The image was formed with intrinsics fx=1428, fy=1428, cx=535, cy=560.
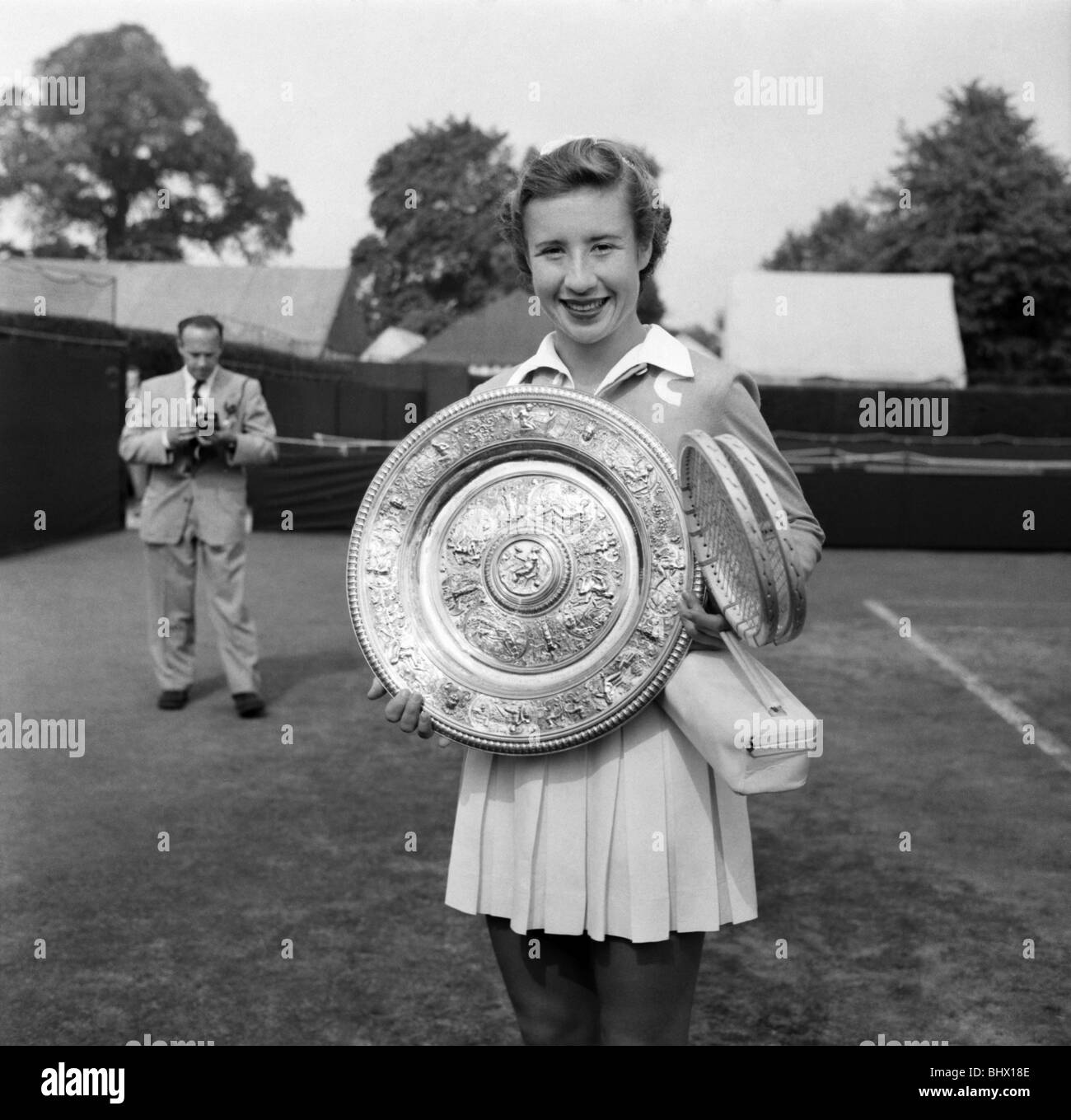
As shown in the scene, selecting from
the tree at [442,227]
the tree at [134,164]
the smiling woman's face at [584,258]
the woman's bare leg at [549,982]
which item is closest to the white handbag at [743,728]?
the woman's bare leg at [549,982]

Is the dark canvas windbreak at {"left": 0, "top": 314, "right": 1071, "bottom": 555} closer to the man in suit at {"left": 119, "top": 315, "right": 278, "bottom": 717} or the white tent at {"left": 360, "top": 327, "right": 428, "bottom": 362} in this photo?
the man in suit at {"left": 119, "top": 315, "right": 278, "bottom": 717}

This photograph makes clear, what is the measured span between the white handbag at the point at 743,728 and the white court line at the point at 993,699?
4854 millimetres

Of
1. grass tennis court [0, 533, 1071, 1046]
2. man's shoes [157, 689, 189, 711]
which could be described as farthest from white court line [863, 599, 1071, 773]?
man's shoes [157, 689, 189, 711]

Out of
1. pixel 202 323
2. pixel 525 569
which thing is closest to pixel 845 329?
pixel 202 323

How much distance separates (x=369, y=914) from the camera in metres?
4.53

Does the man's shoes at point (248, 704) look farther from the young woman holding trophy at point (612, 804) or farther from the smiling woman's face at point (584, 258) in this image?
the smiling woman's face at point (584, 258)

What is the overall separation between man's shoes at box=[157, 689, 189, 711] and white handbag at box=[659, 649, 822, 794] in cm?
563

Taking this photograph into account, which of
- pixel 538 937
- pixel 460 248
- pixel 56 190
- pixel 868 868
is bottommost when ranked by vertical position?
pixel 868 868

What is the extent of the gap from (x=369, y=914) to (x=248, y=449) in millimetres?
3304

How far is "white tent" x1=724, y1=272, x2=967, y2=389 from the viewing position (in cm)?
3148

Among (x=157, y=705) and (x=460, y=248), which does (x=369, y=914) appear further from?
(x=460, y=248)

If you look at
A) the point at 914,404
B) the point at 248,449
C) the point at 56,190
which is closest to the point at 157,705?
the point at 248,449

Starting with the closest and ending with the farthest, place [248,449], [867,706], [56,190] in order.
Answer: [248,449] → [867,706] → [56,190]

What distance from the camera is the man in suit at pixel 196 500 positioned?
723 centimetres
